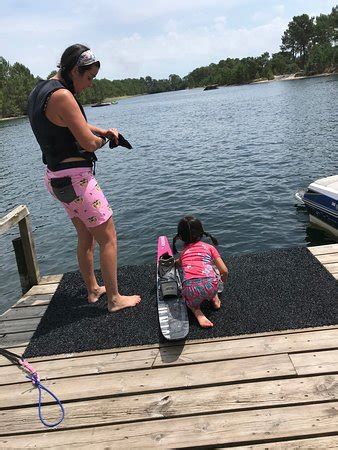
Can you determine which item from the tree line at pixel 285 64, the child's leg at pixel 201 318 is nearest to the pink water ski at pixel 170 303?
the child's leg at pixel 201 318

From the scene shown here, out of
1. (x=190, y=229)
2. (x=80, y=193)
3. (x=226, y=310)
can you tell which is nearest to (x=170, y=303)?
(x=226, y=310)

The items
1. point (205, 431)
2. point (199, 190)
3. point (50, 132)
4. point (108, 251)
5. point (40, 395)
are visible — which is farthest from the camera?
point (199, 190)

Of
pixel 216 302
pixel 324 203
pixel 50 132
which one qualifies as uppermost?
pixel 50 132

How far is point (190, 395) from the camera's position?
328 cm

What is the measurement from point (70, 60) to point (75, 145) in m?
0.80

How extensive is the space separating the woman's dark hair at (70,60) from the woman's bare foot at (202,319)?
8.91 feet

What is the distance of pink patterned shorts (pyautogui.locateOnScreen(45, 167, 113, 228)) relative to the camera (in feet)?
13.3

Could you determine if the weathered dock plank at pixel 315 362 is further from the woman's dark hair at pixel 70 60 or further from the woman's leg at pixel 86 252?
the woman's dark hair at pixel 70 60

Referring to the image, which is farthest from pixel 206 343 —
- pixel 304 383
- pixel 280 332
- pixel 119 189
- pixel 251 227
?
pixel 119 189

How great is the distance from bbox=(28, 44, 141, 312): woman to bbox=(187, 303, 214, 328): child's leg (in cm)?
95

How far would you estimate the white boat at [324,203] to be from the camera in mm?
9133

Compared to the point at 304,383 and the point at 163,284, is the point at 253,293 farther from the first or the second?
the point at 304,383

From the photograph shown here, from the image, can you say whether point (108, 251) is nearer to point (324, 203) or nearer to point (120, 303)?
point (120, 303)

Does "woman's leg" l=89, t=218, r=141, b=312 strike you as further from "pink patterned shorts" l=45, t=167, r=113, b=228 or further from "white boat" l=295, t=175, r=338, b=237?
"white boat" l=295, t=175, r=338, b=237
